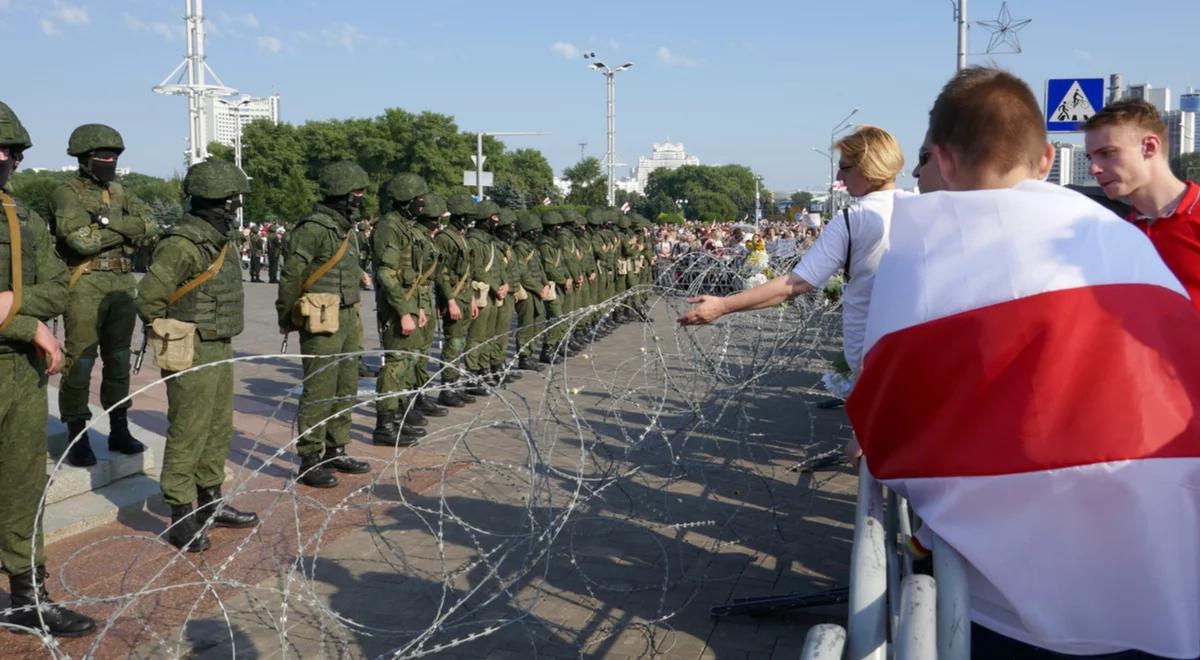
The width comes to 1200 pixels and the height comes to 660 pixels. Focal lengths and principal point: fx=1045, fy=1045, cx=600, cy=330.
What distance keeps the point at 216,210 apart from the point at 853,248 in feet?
11.8

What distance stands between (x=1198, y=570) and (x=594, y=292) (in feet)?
48.9

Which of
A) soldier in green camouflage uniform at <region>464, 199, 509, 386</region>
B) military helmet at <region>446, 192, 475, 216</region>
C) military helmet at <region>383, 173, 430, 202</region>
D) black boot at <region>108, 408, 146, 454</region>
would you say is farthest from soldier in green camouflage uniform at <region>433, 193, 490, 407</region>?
black boot at <region>108, 408, 146, 454</region>

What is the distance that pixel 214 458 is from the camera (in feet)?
19.0

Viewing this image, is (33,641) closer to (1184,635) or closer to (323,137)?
(1184,635)

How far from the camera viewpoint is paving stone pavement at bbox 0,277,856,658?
4.21m

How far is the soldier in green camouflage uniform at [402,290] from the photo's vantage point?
8250 mm

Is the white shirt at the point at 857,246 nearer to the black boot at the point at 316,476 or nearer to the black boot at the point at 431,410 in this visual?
the black boot at the point at 316,476

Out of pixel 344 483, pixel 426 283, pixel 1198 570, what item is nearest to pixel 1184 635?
pixel 1198 570

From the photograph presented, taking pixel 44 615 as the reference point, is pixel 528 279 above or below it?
above

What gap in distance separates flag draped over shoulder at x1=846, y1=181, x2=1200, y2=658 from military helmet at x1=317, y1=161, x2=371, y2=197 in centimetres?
573

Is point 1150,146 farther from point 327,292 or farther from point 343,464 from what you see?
point 343,464

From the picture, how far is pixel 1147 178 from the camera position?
3.53 meters

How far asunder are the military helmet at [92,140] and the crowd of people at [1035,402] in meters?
6.03

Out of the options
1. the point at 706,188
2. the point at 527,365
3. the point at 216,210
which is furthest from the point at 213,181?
the point at 706,188
